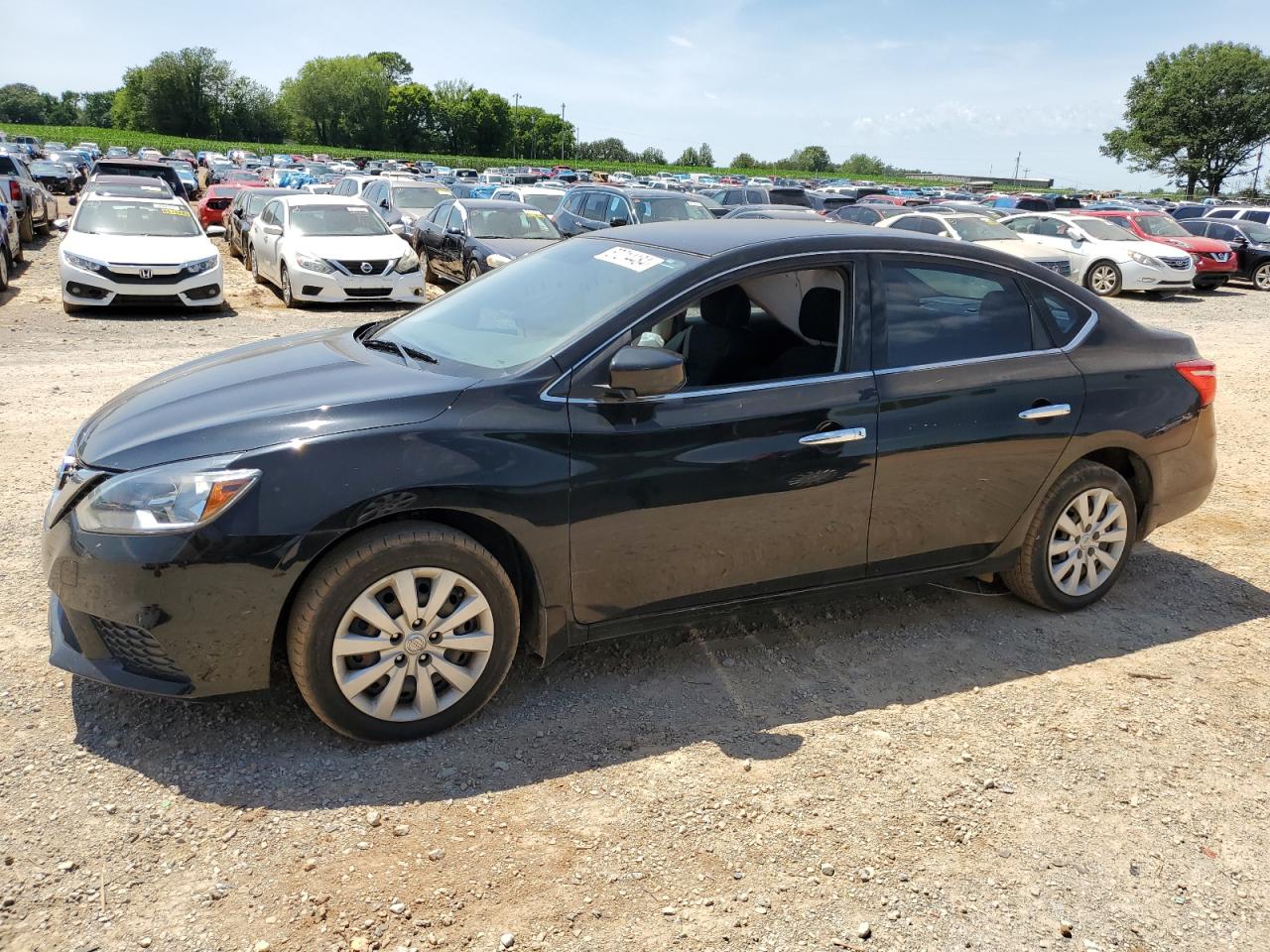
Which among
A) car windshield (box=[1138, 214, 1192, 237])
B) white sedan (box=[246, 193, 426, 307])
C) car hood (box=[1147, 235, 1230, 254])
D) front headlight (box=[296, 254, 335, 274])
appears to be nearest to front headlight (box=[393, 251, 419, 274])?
white sedan (box=[246, 193, 426, 307])

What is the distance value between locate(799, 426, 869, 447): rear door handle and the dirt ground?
0.95 m

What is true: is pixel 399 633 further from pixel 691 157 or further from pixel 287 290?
pixel 691 157

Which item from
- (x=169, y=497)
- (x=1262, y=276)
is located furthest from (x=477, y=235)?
(x=1262, y=276)

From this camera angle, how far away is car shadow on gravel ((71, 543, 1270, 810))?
3164mm

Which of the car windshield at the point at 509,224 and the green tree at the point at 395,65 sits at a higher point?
the green tree at the point at 395,65

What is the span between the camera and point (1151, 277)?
18562mm

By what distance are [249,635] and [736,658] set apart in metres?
1.92

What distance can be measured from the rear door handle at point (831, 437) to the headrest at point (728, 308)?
56cm

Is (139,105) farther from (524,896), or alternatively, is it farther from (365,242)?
(524,896)

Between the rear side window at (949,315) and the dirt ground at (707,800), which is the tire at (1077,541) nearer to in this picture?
the dirt ground at (707,800)

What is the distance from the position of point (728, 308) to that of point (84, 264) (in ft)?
34.7

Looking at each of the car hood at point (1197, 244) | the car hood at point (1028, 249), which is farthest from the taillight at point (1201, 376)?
the car hood at point (1197, 244)

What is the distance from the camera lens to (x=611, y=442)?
3385mm

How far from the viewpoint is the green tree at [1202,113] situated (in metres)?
62.9
